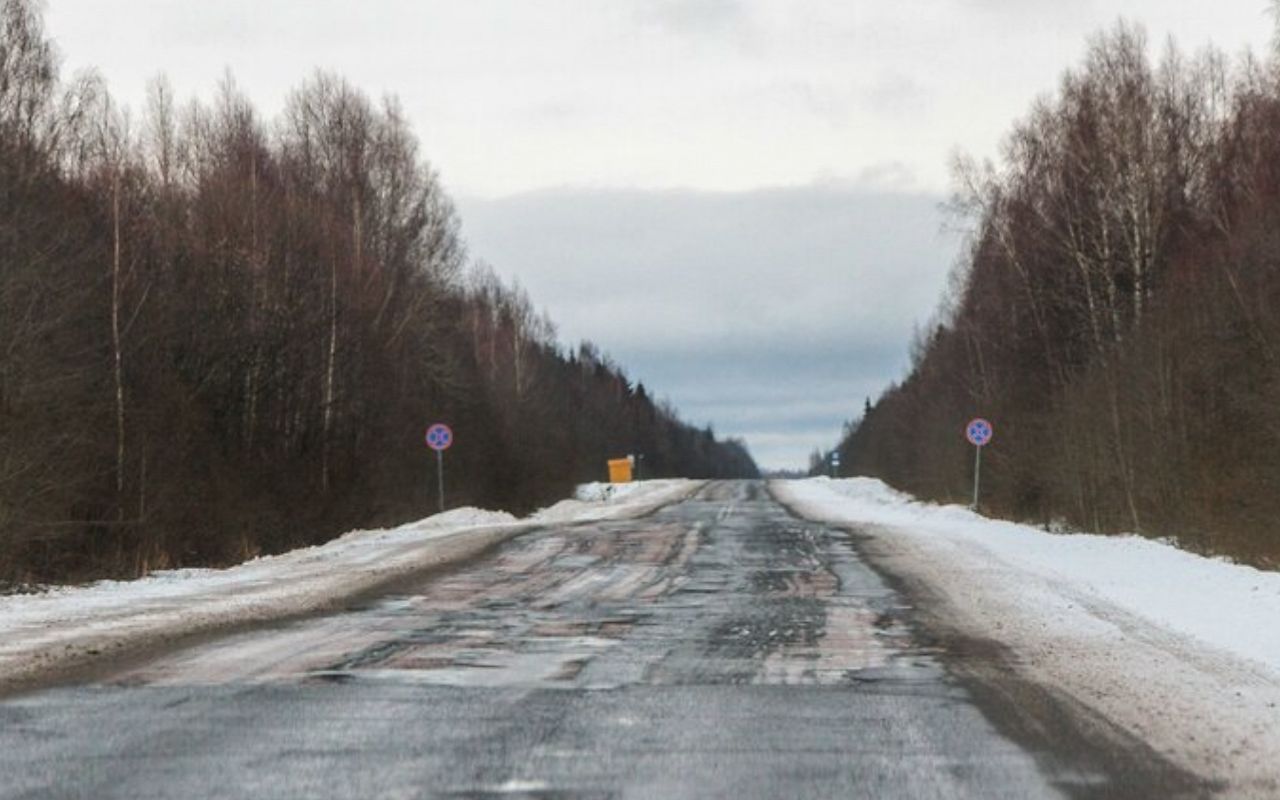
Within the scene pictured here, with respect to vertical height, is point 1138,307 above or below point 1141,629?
above

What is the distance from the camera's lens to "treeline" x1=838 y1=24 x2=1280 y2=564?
19859 millimetres

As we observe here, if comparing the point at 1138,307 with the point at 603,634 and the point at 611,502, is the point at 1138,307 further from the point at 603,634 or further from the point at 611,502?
the point at 611,502

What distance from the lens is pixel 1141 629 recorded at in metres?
11.5

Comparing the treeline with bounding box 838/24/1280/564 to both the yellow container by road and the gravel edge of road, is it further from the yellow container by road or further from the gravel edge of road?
the yellow container by road

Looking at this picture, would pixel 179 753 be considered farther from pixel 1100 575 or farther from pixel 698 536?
pixel 698 536

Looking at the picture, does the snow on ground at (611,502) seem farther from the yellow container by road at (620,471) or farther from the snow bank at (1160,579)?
the snow bank at (1160,579)

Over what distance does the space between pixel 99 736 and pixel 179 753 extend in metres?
0.63

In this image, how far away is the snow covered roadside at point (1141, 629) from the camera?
22.4 feet

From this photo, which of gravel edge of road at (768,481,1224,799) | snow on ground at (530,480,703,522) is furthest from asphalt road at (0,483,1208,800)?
snow on ground at (530,480,703,522)

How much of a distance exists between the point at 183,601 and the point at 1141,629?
9.33m

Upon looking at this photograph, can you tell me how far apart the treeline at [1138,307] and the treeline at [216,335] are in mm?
15992

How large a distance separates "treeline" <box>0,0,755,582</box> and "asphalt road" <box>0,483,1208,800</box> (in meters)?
8.19

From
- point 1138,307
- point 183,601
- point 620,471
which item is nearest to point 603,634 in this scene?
point 183,601

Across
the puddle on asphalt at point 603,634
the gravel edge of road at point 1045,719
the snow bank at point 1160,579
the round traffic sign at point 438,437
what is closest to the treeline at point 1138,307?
A: the snow bank at point 1160,579
